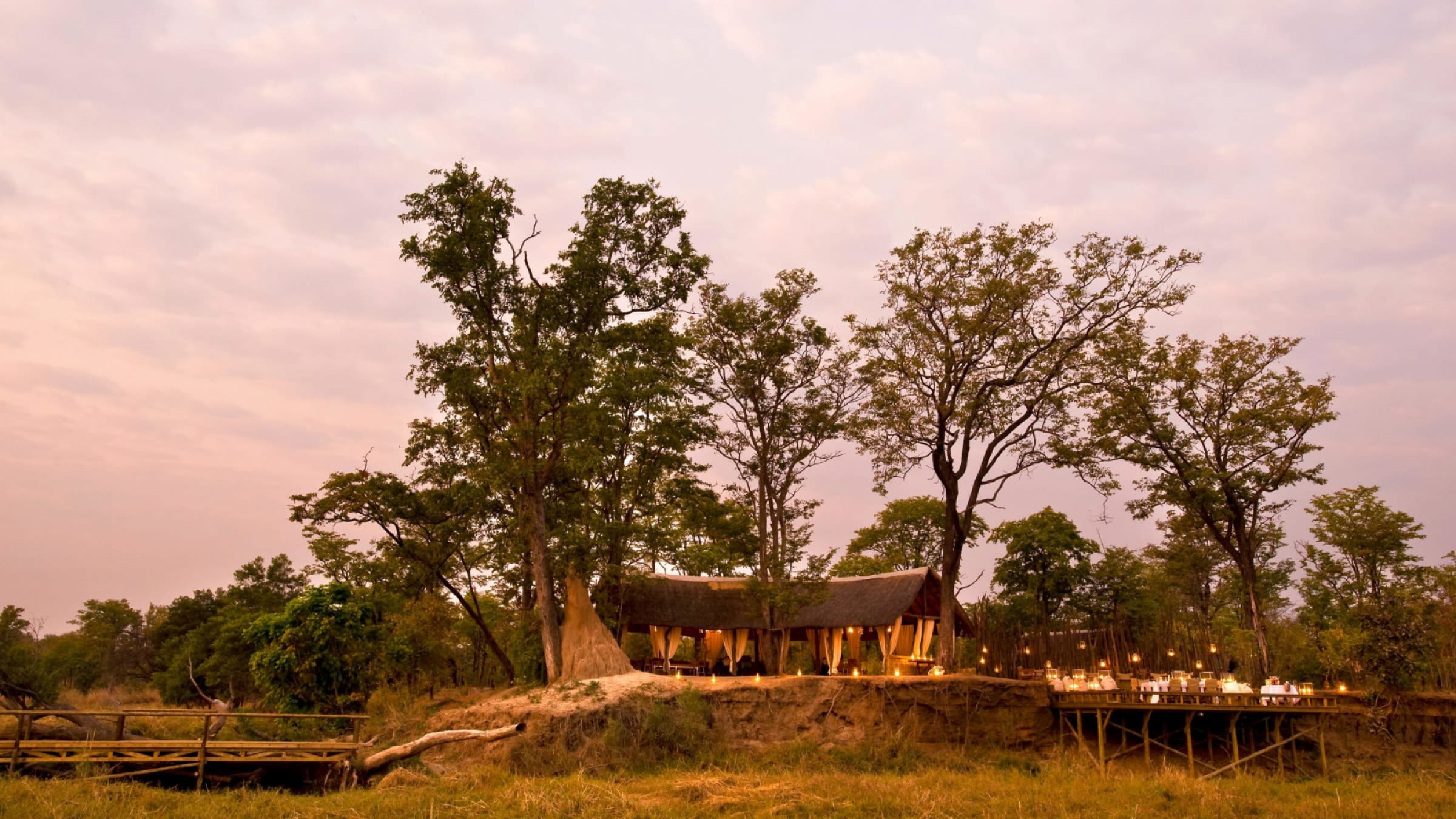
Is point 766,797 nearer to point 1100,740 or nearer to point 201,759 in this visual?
point 201,759

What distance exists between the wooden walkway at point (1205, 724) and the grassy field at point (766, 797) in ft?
6.24

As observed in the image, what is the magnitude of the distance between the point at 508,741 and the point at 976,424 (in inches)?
652

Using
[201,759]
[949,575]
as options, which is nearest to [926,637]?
[949,575]

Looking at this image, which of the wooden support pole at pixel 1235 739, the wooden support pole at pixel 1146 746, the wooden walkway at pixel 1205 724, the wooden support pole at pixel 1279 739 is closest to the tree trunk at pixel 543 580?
the wooden walkway at pixel 1205 724

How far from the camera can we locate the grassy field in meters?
15.7

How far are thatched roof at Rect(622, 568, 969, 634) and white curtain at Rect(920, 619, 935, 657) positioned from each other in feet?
1.09

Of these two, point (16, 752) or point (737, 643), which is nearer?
point (16, 752)

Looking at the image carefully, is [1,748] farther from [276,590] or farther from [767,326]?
[276,590]

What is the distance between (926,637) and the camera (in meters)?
34.4

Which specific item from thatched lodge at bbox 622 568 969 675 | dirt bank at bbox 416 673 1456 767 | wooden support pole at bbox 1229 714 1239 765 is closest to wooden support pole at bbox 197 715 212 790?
dirt bank at bbox 416 673 1456 767

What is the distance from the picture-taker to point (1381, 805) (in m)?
18.5

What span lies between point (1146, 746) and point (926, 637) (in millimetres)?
11028

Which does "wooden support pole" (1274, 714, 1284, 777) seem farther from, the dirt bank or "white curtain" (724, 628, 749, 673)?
"white curtain" (724, 628, 749, 673)

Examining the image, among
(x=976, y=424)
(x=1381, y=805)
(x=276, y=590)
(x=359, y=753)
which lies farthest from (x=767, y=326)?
(x=276, y=590)
